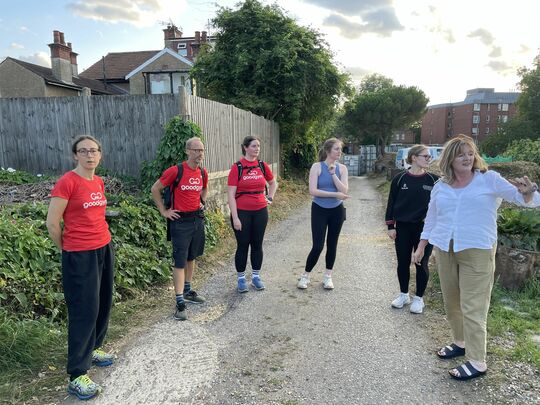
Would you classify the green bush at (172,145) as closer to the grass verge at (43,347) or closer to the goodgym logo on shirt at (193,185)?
the goodgym logo on shirt at (193,185)

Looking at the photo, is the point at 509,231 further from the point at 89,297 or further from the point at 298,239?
the point at 89,297

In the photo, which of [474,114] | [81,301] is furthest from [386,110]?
[474,114]

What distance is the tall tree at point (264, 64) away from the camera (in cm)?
1337

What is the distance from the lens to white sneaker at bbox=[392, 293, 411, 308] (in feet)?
14.6

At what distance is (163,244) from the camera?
18.1 ft

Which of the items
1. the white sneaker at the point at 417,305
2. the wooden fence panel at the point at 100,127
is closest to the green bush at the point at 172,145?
the wooden fence panel at the point at 100,127

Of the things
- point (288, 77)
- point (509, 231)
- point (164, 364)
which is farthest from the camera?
point (288, 77)

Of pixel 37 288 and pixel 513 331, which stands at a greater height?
pixel 37 288

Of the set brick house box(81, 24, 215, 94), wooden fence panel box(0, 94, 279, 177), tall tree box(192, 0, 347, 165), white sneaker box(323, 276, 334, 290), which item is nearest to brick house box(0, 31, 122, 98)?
brick house box(81, 24, 215, 94)

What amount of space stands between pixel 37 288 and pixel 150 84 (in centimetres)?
2518

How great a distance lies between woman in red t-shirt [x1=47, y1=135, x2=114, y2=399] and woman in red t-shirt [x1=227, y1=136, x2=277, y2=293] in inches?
75.5

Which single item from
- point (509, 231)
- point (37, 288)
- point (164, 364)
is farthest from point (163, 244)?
point (509, 231)

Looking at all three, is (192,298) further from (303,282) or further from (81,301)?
(81,301)

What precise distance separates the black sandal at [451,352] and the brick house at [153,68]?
2085cm
